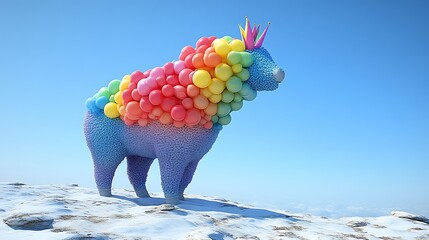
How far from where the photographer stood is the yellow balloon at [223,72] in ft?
19.1

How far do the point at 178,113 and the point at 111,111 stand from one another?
4.56 feet

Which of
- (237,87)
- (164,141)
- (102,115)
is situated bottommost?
(164,141)

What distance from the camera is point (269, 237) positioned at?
4.43 meters

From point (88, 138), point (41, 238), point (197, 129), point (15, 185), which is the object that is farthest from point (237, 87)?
point (15, 185)

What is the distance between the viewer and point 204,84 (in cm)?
579

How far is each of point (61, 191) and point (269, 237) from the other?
4.68 m

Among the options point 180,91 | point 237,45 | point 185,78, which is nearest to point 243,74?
point 237,45

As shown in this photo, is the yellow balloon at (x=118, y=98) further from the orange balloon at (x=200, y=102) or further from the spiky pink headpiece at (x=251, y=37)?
the spiky pink headpiece at (x=251, y=37)

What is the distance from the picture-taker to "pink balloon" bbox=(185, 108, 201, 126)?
590 cm

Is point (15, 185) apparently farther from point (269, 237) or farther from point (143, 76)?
point (269, 237)

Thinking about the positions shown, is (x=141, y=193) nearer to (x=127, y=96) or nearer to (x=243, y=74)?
(x=127, y=96)

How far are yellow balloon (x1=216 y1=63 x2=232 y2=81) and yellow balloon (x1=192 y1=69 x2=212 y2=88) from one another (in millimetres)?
152

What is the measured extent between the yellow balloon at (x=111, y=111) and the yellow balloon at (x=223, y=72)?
1972mm

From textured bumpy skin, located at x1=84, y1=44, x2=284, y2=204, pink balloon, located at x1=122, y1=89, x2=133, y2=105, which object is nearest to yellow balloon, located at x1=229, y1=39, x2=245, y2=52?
textured bumpy skin, located at x1=84, y1=44, x2=284, y2=204
